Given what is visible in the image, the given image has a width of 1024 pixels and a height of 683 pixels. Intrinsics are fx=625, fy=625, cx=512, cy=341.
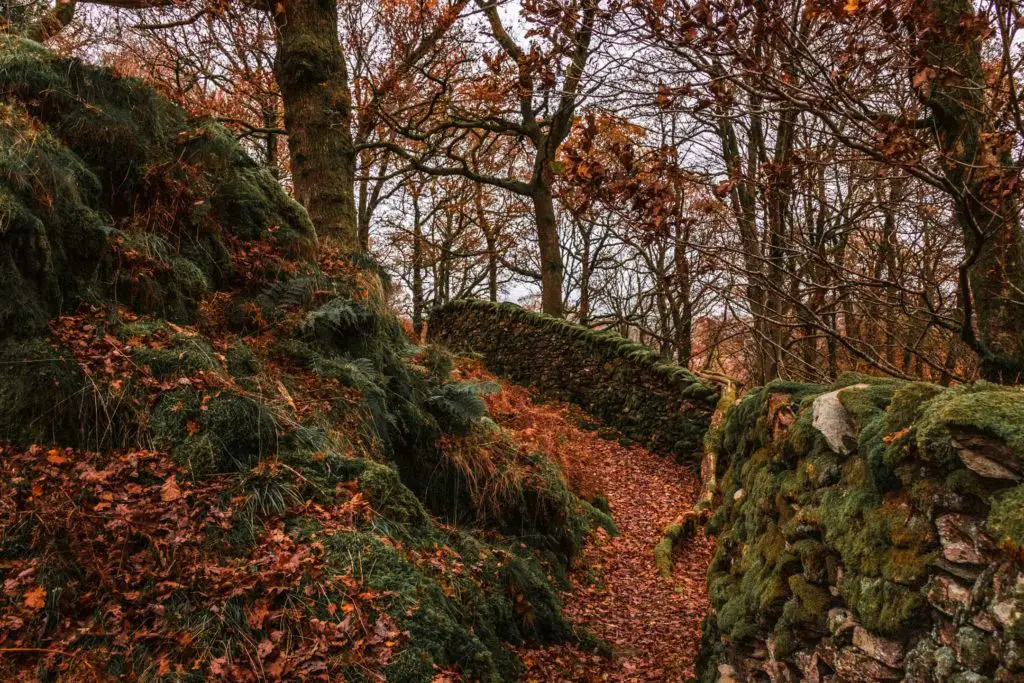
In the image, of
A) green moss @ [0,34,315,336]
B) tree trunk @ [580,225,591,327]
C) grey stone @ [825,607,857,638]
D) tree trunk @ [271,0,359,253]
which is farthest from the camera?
tree trunk @ [580,225,591,327]

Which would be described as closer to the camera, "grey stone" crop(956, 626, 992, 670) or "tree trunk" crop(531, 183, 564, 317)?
"grey stone" crop(956, 626, 992, 670)

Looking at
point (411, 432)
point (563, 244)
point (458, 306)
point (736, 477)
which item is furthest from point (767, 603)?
point (563, 244)

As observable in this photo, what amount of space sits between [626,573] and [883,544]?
12.5 ft

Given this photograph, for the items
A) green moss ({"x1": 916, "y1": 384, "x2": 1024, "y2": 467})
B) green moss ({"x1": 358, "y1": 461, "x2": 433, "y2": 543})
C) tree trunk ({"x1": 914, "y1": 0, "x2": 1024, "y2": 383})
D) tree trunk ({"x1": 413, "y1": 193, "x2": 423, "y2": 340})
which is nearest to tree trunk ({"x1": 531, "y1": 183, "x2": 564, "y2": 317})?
tree trunk ({"x1": 413, "y1": 193, "x2": 423, "y2": 340})

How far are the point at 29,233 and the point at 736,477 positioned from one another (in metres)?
5.28

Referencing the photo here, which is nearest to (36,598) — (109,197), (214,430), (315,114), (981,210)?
(214,430)

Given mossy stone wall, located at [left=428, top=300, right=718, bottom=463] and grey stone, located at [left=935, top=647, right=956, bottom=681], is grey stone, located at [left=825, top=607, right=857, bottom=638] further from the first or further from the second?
mossy stone wall, located at [left=428, top=300, right=718, bottom=463]

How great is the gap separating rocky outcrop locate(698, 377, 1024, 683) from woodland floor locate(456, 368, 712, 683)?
608 mm

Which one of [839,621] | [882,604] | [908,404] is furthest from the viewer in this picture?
[839,621]

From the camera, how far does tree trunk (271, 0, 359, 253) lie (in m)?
6.66

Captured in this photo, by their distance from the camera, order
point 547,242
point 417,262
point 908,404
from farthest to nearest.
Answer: point 417,262 < point 547,242 < point 908,404

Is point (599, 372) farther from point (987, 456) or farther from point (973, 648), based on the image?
point (973, 648)

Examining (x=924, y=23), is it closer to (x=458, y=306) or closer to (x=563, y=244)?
(x=458, y=306)

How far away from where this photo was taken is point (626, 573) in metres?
6.15
